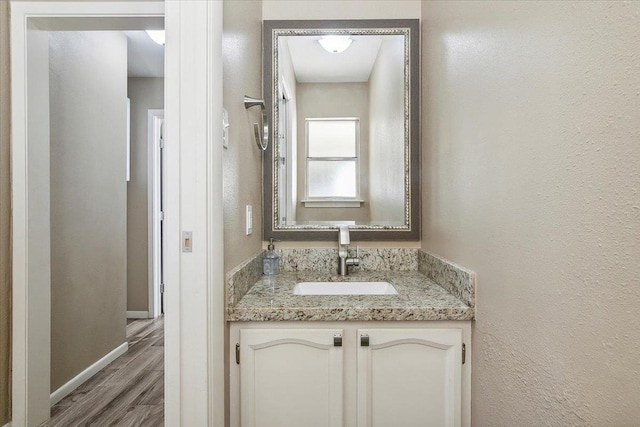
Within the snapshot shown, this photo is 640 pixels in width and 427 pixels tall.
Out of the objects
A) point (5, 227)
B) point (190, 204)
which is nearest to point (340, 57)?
point (190, 204)

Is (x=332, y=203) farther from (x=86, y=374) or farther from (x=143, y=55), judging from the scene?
(x=143, y=55)

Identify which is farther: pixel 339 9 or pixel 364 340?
pixel 339 9

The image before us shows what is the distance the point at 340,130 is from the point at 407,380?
3.88 feet

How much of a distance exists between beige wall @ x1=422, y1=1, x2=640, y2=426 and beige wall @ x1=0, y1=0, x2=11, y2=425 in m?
1.91

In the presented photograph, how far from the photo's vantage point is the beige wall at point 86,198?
211 centimetres

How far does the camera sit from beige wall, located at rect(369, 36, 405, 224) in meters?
1.82

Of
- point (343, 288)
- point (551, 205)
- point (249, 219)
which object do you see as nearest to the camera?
point (551, 205)

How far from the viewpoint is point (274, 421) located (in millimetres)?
1192

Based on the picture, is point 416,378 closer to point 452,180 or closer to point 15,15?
point 452,180

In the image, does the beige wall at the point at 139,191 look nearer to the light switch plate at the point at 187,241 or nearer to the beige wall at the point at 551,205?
the light switch plate at the point at 187,241

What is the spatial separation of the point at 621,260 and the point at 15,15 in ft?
7.65

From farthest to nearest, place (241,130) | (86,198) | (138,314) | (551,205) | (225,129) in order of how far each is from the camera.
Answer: (138,314) → (86,198) → (241,130) → (225,129) → (551,205)

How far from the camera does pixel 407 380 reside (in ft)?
3.92

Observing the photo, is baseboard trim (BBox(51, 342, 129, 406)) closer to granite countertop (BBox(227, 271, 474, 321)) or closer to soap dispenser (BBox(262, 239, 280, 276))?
soap dispenser (BBox(262, 239, 280, 276))
